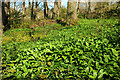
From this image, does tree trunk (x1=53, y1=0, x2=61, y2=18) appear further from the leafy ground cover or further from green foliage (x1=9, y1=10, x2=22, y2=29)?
the leafy ground cover

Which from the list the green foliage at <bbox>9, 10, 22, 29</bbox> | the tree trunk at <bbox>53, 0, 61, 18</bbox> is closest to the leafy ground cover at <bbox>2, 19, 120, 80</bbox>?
the green foliage at <bbox>9, 10, 22, 29</bbox>

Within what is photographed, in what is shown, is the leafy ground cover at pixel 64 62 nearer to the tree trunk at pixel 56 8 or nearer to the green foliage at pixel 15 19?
the green foliage at pixel 15 19

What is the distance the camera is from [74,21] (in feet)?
27.3

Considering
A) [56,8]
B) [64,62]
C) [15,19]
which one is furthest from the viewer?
[56,8]

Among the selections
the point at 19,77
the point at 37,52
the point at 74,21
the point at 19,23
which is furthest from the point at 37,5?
the point at 19,77

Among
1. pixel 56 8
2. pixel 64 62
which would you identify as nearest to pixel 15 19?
pixel 56 8

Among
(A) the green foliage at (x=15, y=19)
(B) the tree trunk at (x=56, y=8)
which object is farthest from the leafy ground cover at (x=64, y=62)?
(B) the tree trunk at (x=56, y=8)

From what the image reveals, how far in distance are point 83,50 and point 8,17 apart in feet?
26.4

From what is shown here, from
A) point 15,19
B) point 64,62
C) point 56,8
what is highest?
point 56,8

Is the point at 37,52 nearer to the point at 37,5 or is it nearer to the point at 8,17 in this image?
the point at 8,17

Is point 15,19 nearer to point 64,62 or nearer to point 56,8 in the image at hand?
point 56,8

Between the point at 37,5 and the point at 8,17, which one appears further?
the point at 37,5

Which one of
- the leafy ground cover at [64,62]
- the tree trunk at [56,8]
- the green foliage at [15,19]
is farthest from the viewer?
the tree trunk at [56,8]

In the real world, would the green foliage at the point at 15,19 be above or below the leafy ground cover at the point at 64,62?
above
